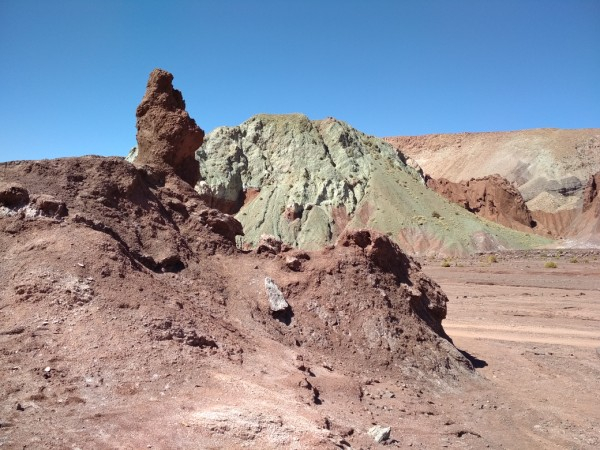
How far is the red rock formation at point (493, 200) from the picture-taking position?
213ft

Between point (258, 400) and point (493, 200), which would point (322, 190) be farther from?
point (258, 400)

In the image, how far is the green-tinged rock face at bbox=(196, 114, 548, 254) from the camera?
1916 inches

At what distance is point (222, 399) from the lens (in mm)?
5770

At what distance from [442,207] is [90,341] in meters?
49.5

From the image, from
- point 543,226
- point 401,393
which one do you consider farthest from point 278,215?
point 401,393

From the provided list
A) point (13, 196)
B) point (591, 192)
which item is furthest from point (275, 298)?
point (591, 192)

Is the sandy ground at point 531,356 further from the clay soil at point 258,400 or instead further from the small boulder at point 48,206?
the small boulder at point 48,206

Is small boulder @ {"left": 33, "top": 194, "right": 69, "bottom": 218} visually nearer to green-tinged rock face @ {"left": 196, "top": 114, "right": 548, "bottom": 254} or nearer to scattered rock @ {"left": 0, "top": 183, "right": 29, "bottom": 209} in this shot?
scattered rock @ {"left": 0, "top": 183, "right": 29, "bottom": 209}

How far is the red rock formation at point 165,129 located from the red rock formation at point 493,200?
56892 millimetres

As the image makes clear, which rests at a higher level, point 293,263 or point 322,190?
point 322,190

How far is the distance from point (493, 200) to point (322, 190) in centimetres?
2544

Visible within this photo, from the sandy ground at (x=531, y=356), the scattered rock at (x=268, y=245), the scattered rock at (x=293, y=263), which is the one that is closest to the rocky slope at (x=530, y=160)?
the sandy ground at (x=531, y=356)

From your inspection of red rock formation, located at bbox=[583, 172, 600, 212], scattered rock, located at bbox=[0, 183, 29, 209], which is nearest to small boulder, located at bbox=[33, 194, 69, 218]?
→ scattered rock, located at bbox=[0, 183, 29, 209]

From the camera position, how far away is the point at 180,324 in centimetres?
695
